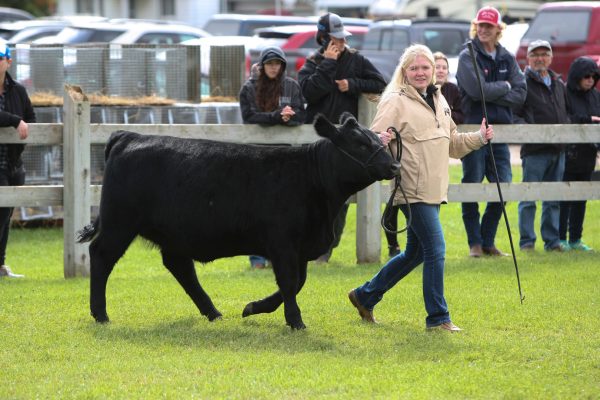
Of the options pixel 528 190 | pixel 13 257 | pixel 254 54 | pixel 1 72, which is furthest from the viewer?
pixel 254 54

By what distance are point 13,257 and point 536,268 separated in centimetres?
548

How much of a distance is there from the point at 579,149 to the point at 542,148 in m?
0.59

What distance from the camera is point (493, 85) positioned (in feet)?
35.1

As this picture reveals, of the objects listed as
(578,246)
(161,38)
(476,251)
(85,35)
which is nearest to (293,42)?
(161,38)

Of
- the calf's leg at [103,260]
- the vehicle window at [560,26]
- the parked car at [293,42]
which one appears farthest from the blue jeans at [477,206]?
the parked car at [293,42]

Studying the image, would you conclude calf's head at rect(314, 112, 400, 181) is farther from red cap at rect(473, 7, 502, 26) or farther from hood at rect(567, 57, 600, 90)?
hood at rect(567, 57, 600, 90)

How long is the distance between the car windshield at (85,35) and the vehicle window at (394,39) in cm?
616

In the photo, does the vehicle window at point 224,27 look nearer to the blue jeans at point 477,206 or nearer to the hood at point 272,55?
the blue jeans at point 477,206

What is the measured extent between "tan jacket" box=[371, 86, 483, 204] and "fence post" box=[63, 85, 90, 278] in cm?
349

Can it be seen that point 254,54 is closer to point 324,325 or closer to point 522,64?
point 522,64

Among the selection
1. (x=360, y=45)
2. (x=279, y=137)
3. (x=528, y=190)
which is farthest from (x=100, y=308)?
(x=360, y=45)

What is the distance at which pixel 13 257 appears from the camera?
11.6 m

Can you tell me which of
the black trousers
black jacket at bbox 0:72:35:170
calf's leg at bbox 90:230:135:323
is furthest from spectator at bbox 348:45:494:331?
the black trousers

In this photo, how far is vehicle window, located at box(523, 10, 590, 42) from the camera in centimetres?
2194
